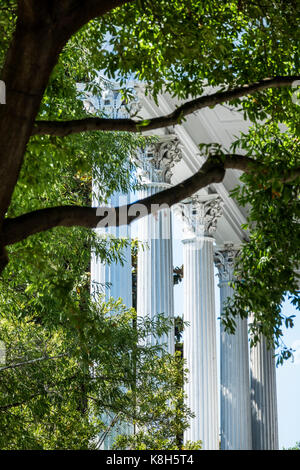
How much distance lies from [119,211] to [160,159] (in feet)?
57.5

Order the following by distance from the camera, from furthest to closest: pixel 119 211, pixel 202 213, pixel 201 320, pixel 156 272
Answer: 1. pixel 202 213
2. pixel 201 320
3. pixel 156 272
4. pixel 119 211

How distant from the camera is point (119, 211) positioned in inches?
314

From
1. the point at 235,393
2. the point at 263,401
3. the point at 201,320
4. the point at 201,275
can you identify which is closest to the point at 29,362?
the point at 201,320

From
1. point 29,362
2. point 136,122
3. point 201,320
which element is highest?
point 201,320

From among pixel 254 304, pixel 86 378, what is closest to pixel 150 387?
pixel 86 378

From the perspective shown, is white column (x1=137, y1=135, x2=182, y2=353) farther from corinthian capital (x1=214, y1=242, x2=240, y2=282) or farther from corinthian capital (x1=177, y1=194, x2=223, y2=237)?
corinthian capital (x1=214, y1=242, x2=240, y2=282)

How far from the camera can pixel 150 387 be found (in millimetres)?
16047

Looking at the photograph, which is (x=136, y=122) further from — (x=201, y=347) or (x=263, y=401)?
(x=263, y=401)

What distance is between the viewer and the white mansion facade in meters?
23.1

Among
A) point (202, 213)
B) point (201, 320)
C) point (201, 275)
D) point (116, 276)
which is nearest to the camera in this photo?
point (116, 276)

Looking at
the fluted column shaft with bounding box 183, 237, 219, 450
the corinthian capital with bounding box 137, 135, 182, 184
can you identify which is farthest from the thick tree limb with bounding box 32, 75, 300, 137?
the fluted column shaft with bounding box 183, 237, 219, 450

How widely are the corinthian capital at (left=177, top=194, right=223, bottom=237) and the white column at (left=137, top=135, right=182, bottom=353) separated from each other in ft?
23.3

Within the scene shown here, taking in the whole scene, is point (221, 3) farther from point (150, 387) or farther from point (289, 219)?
point (150, 387)
